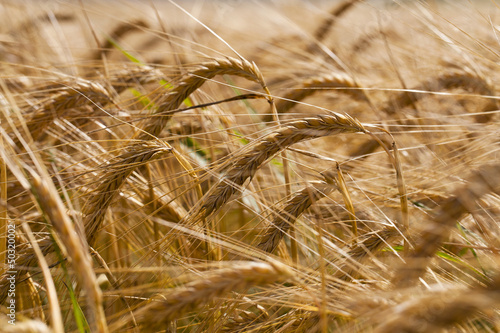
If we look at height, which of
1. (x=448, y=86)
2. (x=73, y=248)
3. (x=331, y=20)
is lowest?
(x=73, y=248)

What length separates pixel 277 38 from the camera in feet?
10.0

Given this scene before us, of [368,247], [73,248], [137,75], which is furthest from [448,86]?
[73,248]

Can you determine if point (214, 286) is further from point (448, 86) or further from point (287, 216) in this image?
point (448, 86)

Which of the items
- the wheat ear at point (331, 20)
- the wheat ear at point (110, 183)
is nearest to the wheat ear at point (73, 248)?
the wheat ear at point (110, 183)

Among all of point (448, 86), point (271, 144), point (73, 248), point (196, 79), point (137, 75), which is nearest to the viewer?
point (73, 248)

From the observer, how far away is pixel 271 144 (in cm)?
80

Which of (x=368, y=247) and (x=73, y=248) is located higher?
(x=73, y=248)

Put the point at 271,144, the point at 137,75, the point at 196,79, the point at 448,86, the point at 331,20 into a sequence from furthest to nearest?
1. the point at 331,20
2. the point at 448,86
3. the point at 137,75
4. the point at 196,79
5. the point at 271,144

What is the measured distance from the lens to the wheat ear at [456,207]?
505 millimetres

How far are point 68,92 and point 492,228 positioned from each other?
1.17 meters

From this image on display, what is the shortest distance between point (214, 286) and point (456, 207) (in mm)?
341

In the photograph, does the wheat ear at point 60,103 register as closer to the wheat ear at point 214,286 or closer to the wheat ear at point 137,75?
the wheat ear at point 137,75

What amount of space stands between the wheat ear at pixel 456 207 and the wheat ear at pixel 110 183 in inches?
21.3

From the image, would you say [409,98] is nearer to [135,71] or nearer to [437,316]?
[135,71]
